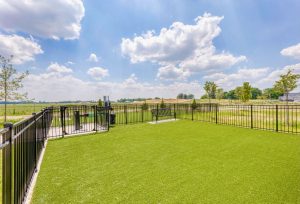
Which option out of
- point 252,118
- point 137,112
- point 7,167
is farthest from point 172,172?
point 137,112

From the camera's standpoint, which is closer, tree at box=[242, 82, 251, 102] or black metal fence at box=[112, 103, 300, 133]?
black metal fence at box=[112, 103, 300, 133]

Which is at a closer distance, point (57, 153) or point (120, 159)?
point (120, 159)

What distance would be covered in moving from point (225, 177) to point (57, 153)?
4478 mm

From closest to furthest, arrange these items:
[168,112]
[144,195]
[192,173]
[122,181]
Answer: [144,195]
[122,181]
[192,173]
[168,112]

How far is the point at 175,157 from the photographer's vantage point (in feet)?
14.7

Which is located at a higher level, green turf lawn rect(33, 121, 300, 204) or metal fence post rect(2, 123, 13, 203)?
metal fence post rect(2, 123, 13, 203)

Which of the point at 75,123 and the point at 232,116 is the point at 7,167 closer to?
the point at 75,123

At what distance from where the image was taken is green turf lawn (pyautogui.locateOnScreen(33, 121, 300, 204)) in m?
2.69

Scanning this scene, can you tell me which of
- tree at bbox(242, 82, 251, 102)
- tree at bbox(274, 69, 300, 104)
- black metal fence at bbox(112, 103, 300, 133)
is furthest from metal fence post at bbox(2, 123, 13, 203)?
tree at bbox(242, 82, 251, 102)

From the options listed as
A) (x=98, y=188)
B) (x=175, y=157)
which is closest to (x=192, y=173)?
(x=175, y=157)

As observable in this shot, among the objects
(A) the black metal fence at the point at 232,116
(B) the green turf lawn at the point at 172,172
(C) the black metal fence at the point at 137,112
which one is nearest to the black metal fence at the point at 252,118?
(A) the black metal fence at the point at 232,116

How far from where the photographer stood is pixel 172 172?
11.6ft

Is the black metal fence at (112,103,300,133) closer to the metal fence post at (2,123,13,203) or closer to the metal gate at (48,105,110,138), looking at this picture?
the metal gate at (48,105,110,138)

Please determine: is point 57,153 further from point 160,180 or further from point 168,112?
point 168,112
